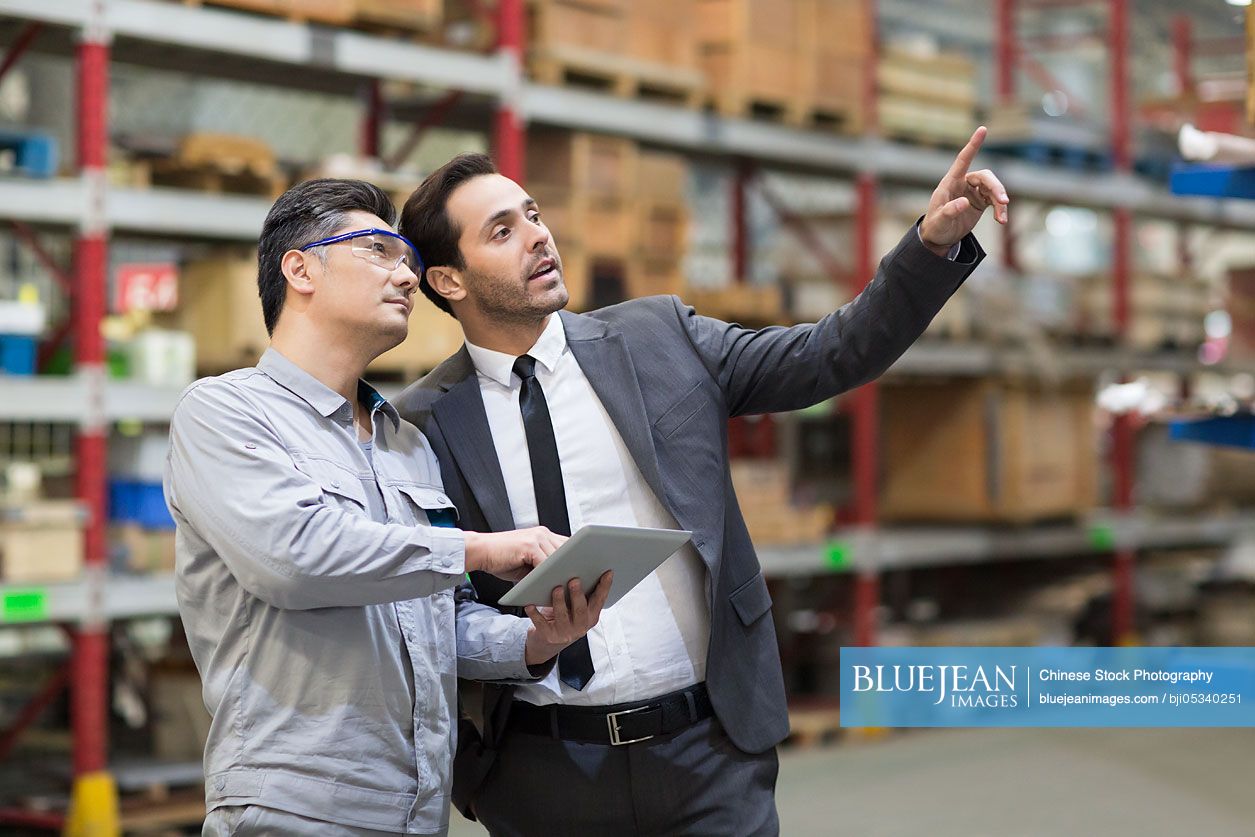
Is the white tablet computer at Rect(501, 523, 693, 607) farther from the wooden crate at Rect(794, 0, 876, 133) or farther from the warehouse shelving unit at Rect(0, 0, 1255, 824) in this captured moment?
the wooden crate at Rect(794, 0, 876, 133)

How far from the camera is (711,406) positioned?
305 centimetres

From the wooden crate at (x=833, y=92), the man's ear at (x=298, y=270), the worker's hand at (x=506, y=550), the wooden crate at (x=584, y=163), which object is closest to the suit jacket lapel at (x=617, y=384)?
the worker's hand at (x=506, y=550)

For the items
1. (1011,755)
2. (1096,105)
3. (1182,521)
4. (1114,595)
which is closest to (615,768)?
(1011,755)

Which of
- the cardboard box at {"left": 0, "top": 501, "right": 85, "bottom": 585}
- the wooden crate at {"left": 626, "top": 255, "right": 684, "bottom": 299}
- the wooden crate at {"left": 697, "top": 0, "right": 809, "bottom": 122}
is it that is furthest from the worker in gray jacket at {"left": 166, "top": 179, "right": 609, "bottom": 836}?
the wooden crate at {"left": 697, "top": 0, "right": 809, "bottom": 122}

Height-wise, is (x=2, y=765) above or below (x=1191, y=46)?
below

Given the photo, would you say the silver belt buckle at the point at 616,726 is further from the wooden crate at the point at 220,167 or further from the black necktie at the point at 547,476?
the wooden crate at the point at 220,167

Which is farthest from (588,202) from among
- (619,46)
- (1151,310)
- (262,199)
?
(1151,310)

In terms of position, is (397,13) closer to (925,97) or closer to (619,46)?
(619,46)

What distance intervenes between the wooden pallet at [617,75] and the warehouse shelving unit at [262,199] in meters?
0.11

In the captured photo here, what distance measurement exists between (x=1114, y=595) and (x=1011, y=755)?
2586 mm

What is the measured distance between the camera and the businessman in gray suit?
2.83 metres

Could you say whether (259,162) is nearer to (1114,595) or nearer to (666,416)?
(666,416)

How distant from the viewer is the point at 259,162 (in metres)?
6.36

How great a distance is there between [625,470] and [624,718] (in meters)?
0.48
